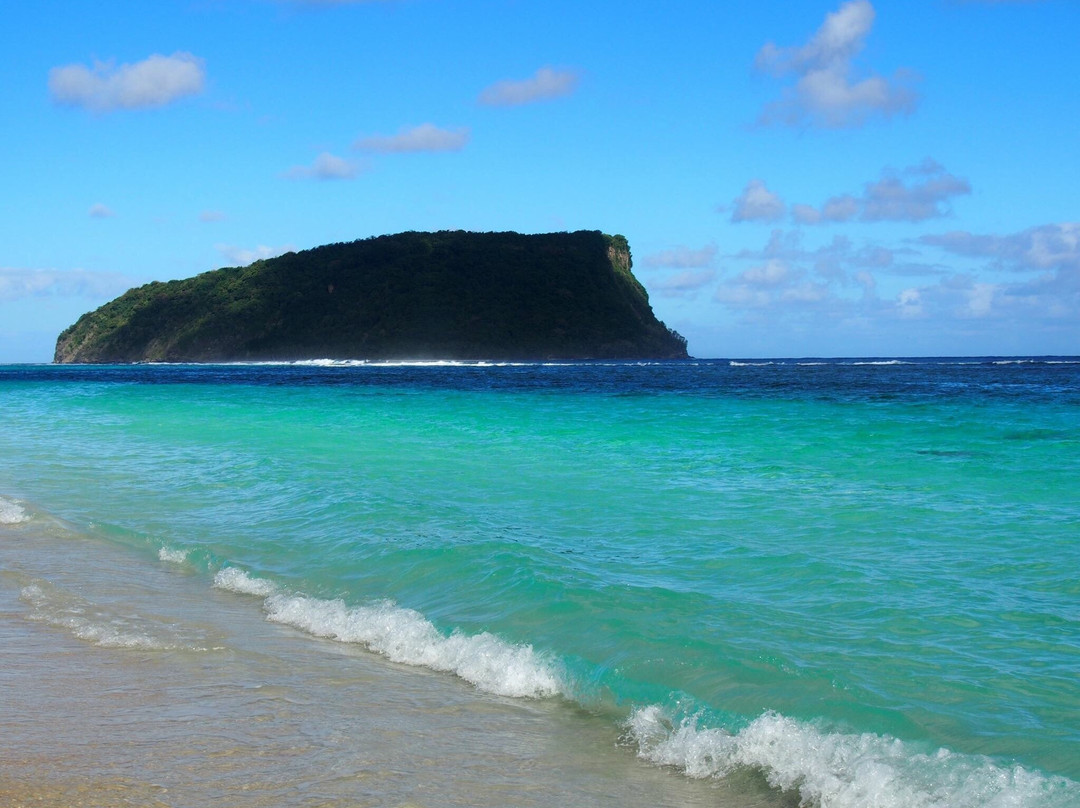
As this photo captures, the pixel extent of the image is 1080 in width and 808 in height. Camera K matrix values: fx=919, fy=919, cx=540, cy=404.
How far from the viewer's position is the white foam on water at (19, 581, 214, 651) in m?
6.00

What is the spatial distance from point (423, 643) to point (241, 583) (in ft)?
7.93

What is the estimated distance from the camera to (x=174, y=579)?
799cm

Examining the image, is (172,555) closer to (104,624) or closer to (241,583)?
(241,583)

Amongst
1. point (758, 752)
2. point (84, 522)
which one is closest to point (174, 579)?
point (84, 522)

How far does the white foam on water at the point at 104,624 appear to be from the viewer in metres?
6.00

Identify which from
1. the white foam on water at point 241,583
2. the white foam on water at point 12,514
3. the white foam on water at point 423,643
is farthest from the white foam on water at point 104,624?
the white foam on water at point 12,514

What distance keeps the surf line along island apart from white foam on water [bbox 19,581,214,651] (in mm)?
98073

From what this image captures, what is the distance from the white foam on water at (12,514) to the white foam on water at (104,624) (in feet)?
12.5

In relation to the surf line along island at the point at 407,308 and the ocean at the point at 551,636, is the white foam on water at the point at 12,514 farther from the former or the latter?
the surf line along island at the point at 407,308

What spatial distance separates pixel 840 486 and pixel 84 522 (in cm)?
909

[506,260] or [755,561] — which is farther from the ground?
[506,260]

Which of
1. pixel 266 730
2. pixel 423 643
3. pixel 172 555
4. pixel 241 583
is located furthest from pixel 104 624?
pixel 266 730

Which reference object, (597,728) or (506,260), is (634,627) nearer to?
(597,728)

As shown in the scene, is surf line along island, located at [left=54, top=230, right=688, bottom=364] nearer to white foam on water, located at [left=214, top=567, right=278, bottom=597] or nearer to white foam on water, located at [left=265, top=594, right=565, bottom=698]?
white foam on water, located at [left=214, top=567, right=278, bottom=597]
